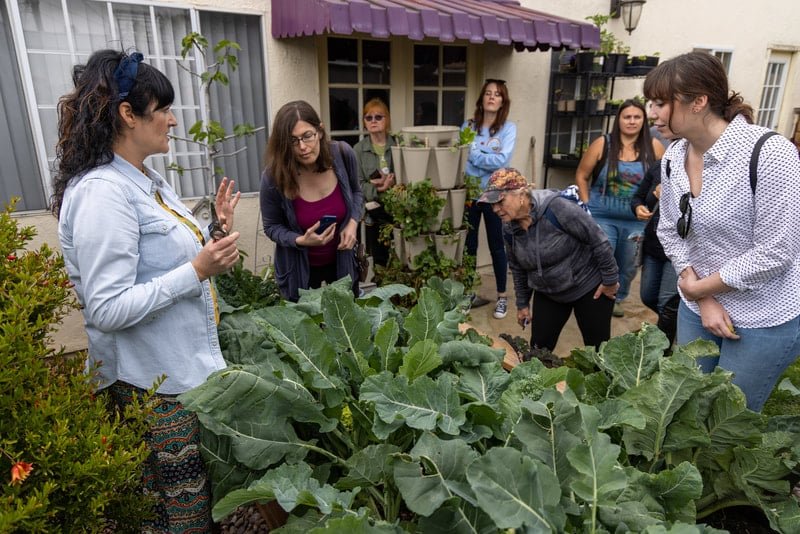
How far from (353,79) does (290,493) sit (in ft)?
15.5

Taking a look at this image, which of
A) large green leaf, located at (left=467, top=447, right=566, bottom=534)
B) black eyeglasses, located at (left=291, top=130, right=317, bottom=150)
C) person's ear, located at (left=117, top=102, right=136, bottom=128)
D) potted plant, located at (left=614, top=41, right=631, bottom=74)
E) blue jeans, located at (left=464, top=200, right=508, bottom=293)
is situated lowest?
blue jeans, located at (left=464, top=200, right=508, bottom=293)

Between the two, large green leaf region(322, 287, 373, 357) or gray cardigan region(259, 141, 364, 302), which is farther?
gray cardigan region(259, 141, 364, 302)

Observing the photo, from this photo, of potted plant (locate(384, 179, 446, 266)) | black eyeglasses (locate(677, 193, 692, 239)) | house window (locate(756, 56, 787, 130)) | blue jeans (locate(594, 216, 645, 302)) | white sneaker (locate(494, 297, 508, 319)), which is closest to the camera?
black eyeglasses (locate(677, 193, 692, 239))

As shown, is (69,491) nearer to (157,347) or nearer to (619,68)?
(157,347)

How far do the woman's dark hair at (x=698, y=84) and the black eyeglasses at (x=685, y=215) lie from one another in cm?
29

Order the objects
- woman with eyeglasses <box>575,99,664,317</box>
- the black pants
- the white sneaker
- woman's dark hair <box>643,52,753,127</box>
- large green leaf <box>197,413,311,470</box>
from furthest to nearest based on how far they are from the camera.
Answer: the white sneaker < woman with eyeglasses <box>575,99,664,317</box> < the black pants < woman's dark hair <box>643,52,753,127</box> < large green leaf <box>197,413,311,470</box>

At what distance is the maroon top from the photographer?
3301mm

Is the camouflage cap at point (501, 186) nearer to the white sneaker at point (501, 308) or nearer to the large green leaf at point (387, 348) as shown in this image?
the large green leaf at point (387, 348)

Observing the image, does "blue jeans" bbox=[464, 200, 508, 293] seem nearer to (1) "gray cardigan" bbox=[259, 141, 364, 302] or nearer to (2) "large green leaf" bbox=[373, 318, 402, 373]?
(1) "gray cardigan" bbox=[259, 141, 364, 302]

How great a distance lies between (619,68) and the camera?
6.46m

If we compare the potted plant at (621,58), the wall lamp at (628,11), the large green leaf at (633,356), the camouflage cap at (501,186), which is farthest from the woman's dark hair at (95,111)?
the wall lamp at (628,11)

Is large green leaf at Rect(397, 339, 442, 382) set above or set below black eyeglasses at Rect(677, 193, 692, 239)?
below

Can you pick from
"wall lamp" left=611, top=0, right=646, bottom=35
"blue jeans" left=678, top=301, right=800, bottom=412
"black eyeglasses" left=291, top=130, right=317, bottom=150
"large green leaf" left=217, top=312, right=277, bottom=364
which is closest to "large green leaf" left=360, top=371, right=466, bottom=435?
"large green leaf" left=217, top=312, right=277, bottom=364

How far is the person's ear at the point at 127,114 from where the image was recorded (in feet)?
5.51
